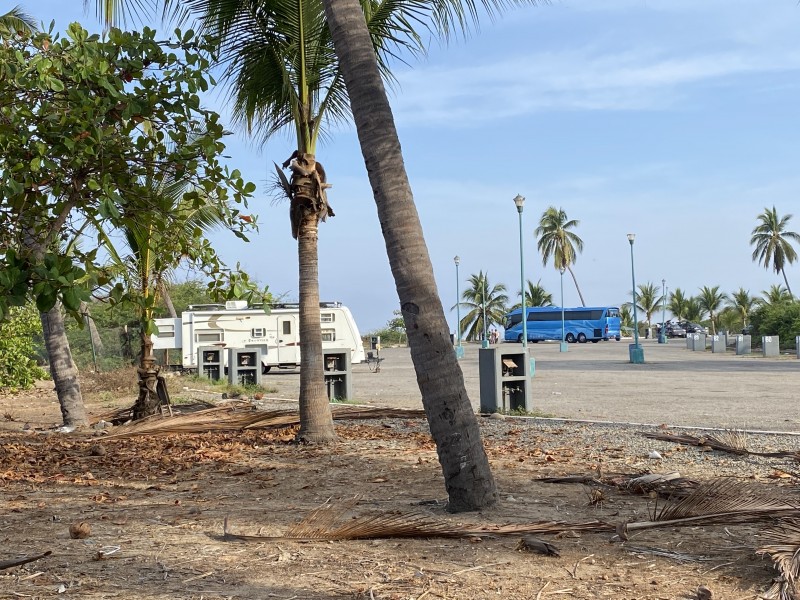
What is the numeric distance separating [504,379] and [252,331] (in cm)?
1988

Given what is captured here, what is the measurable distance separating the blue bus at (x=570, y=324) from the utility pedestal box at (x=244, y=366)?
50.4 m

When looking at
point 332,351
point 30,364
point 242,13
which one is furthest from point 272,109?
point 30,364

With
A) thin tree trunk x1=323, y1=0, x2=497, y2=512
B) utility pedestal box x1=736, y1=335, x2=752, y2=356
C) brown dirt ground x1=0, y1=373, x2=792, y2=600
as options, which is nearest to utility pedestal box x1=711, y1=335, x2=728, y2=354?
utility pedestal box x1=736, y1=335, x2=752, y2=356

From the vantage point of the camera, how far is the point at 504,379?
13.6m

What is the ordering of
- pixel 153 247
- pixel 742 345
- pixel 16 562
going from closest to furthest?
1. pixel 16 562
2. pixel 153 247
3. pixel 742 345

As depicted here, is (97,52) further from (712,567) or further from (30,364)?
(30,364)

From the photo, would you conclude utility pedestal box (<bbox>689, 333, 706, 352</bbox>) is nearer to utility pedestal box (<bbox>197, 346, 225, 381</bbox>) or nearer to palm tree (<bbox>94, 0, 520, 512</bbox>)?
utility pedestal box (<bbox>197, 346, 225, 381</bbox>)

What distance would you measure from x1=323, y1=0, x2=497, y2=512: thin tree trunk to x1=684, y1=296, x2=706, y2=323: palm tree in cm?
9992

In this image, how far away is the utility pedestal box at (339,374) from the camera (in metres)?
16.5

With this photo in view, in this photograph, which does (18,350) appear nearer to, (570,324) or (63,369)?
(63,369)

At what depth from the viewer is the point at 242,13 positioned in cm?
983

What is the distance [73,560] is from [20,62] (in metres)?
3.45

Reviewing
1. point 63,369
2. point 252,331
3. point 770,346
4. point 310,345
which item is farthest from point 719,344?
point 310,345

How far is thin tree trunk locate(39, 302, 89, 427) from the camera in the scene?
1161 cm
